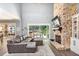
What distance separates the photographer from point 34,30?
3.70m

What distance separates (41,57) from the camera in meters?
3.54

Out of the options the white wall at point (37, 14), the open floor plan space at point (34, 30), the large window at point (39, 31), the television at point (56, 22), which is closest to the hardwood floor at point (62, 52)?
the open floor plan space at point (34, 30)

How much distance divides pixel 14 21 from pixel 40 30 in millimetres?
746

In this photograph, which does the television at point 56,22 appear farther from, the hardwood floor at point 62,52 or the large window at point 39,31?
the hardwood floor at point 62,52

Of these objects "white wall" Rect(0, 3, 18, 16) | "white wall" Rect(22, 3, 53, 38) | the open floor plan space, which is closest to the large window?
the open floor plan space

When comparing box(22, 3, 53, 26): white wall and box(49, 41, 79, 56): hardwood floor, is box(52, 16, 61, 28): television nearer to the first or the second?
box(22, 3, 53, 26): white wall

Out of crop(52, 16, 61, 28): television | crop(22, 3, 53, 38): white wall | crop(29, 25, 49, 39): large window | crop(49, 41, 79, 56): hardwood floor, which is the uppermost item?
crop(22, 3, 53, 38): white wall

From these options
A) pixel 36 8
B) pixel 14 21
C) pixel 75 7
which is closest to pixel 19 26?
pixel 14 21

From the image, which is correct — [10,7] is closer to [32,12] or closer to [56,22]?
[32,12]

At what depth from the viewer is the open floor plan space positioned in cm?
354

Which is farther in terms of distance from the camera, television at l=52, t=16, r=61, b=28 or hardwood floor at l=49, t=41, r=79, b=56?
television at l=52, t=16, r=61, b=28

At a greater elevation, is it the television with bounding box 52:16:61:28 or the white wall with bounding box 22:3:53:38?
the white wall with bounding box 22:3:53:38

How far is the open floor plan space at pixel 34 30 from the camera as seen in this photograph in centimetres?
354

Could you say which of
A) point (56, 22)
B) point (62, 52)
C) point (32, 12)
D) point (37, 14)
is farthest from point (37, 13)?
point (62, 52)
